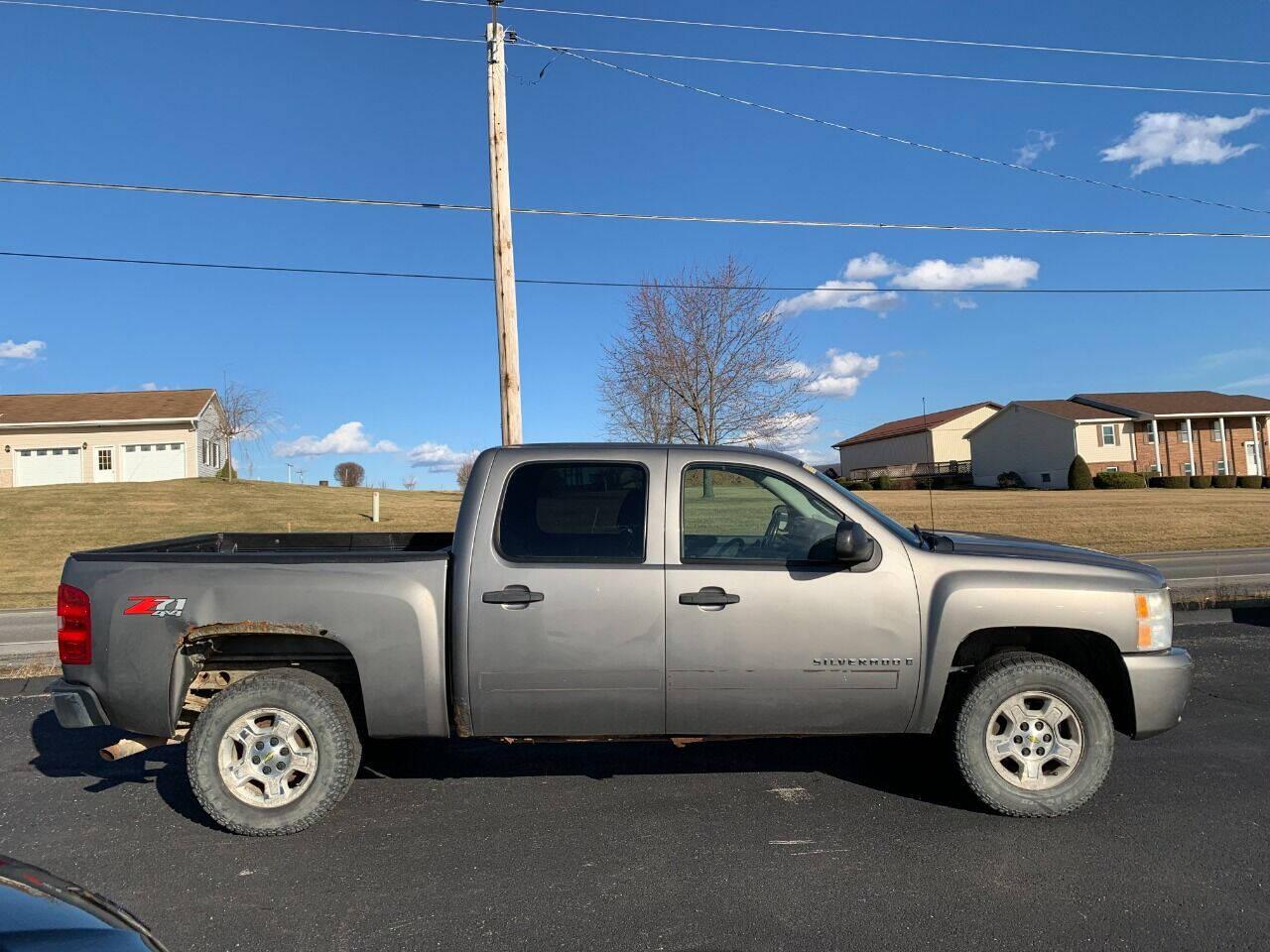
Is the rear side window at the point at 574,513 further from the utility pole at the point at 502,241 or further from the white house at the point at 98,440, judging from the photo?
the white house at the point at 98,440

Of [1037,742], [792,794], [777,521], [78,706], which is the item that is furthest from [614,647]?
[78,706]

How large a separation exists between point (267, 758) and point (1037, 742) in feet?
12.5

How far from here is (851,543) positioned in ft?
13.2

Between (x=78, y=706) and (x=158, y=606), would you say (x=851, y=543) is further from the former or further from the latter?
(x=78, y=706)

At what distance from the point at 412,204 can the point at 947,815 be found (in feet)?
43.5

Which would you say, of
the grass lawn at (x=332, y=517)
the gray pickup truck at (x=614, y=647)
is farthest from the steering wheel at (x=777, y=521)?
the grass lawn at (x=332, y=517)

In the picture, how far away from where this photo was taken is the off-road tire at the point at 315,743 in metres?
4.15

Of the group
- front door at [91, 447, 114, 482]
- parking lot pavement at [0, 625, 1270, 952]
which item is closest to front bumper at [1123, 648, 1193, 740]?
parking lot pavement at [0, 625, 1270, 952]

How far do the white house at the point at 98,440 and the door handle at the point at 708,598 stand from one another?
43339 millimetres

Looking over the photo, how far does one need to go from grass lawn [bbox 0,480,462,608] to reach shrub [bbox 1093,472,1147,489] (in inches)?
1282

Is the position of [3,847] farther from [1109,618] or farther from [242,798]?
[1109,618]

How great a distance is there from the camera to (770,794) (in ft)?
15.3

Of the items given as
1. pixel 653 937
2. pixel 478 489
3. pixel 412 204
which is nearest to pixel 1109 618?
pixel 653 937

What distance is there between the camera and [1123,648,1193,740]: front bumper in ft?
13.8
